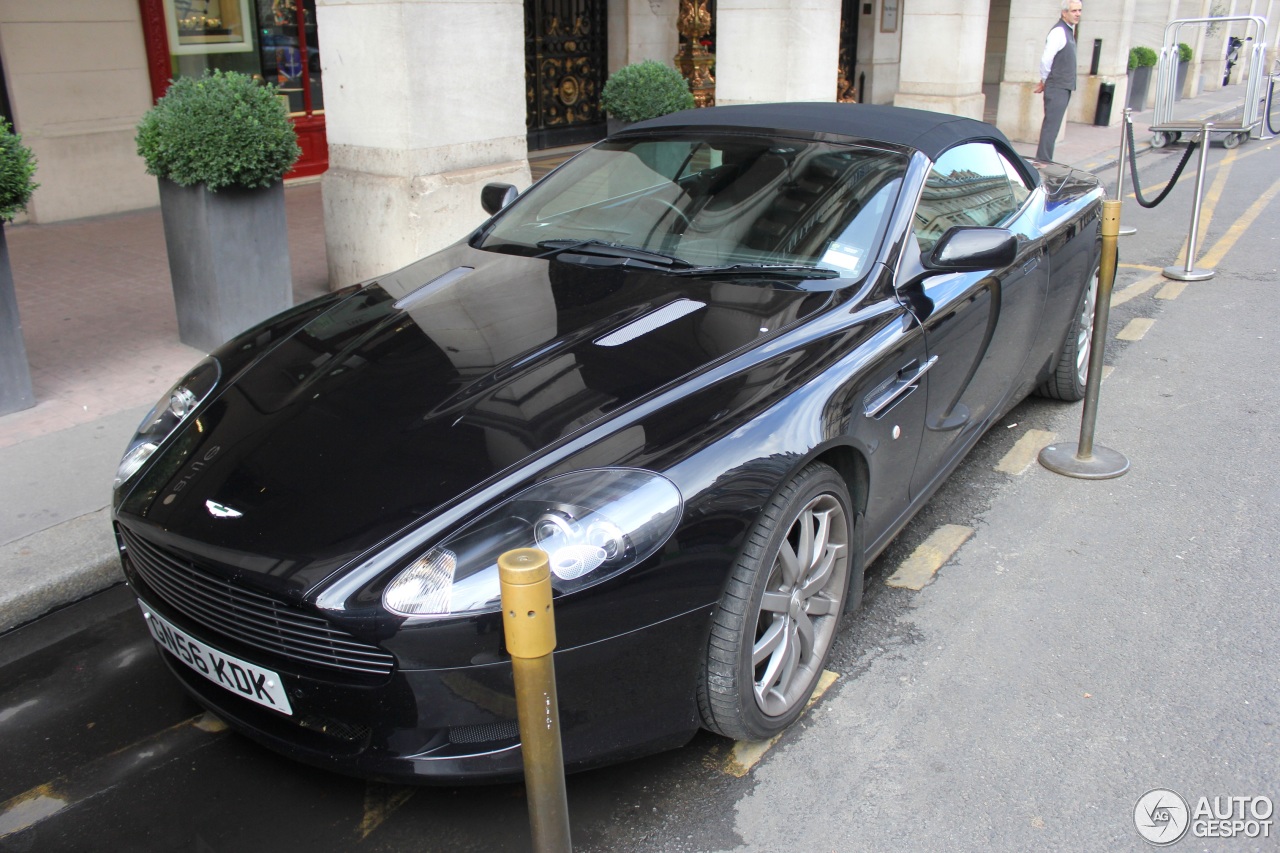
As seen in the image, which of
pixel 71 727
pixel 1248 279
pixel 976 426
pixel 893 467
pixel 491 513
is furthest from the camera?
pixel 1248 279

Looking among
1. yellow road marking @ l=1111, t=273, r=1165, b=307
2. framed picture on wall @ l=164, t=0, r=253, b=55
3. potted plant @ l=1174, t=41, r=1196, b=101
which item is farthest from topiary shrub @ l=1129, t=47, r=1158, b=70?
framed picture on wall @ l=164, t=0, r=253, b=55

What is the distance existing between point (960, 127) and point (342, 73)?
4.47 meters

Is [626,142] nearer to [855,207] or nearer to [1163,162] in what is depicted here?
[855,207]

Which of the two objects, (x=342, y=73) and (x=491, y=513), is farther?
(x=342, y=73)

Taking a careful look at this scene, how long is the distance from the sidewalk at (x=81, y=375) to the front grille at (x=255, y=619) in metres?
1.39

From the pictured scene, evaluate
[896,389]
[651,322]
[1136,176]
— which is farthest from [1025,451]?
[1136,176]

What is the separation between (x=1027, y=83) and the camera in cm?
1650

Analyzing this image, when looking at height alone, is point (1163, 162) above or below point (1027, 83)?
below

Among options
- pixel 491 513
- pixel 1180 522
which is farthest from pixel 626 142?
pixel 1180 522

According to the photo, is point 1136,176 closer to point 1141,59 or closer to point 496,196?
point 496,196

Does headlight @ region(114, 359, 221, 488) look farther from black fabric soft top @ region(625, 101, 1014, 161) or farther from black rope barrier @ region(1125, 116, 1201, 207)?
black rope barrier @ region(1125, 116, 1201, 207)

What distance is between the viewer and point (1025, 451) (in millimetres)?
5055

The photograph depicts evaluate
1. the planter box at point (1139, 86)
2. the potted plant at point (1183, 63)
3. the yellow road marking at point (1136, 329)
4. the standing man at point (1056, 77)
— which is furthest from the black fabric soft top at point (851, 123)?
the potted plant at point (1183, 63)

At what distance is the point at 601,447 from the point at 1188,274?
7.14m
